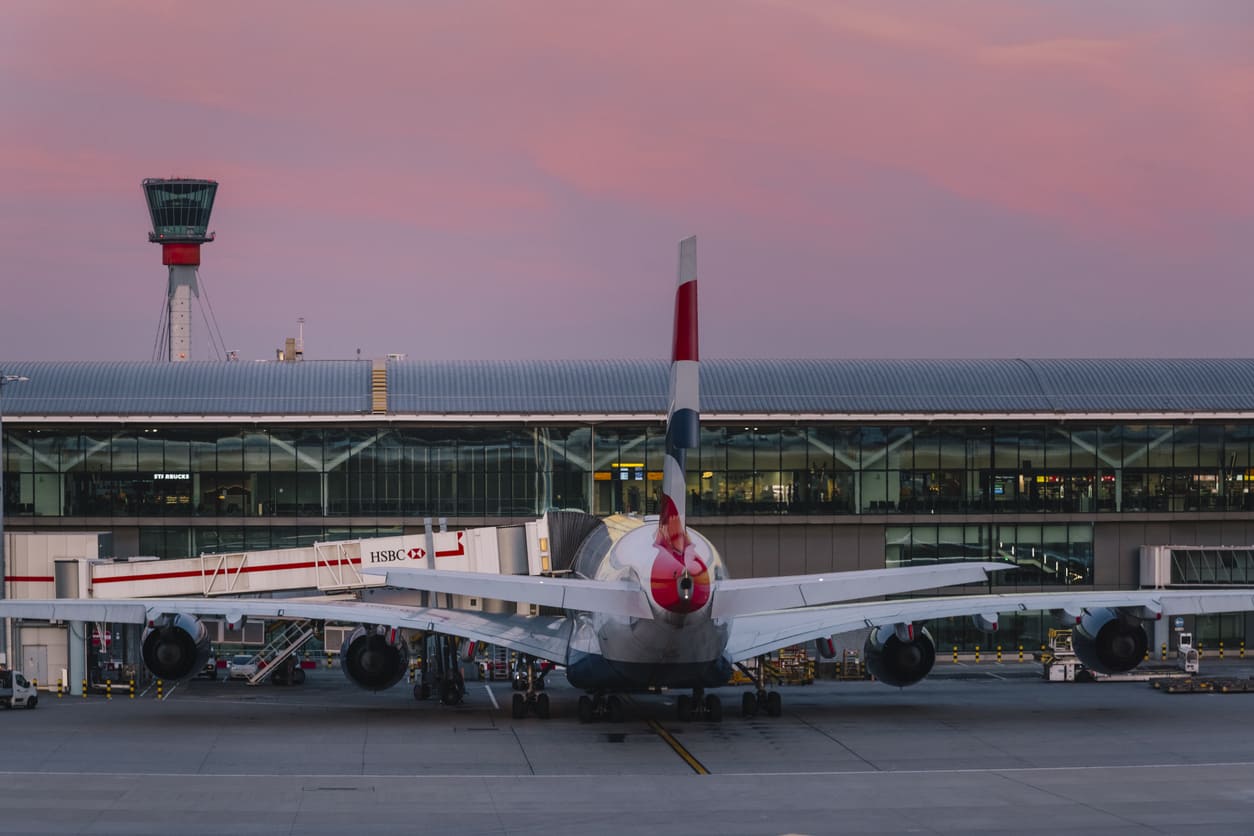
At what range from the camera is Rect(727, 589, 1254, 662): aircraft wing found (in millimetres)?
46719

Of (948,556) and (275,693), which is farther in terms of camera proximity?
(948,556)

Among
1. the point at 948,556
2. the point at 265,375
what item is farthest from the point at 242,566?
the point at 948,556

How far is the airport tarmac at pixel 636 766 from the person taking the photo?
31.4 metres

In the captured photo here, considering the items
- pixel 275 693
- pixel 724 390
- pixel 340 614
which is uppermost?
pixel 724 390

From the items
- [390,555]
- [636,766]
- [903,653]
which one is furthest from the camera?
[390,555]

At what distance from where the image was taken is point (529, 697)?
48.2 meters

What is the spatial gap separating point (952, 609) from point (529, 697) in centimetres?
1218

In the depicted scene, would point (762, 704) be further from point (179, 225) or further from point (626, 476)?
point (179, 225)

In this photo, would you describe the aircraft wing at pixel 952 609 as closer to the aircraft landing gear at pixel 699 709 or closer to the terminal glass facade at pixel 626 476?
the aircraft landing gear at pixel 699 709

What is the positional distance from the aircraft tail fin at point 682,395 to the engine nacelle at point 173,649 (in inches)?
594

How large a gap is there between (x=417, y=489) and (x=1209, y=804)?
46.8 meters

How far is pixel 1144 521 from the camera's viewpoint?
3027 inches

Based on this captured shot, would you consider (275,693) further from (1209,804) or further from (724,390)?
(1209,804)

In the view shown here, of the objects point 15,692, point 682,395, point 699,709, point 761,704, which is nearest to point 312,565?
point 15,692
